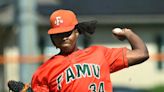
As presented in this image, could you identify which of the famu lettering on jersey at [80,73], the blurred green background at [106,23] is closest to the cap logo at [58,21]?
the famu lettering on jersey at [80,73]

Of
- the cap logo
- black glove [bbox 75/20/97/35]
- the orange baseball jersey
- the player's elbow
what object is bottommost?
the orange baseball jersey

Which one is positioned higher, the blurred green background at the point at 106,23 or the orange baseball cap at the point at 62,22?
the orange baseball cap at the point at 62,22

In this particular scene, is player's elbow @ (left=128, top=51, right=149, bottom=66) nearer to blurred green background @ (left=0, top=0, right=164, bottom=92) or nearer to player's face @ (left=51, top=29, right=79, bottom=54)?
player's face @ (left=51, top=29, right=79, bottom=54)

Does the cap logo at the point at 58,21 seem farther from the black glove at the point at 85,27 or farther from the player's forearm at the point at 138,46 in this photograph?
the player's forearm at the point at 138,46

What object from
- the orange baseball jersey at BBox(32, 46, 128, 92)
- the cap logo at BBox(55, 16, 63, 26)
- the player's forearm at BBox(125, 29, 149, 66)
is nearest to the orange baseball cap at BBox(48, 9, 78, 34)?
the cap logo at BBox(55, 16, 63, 26)

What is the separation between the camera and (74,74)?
16.9 ft

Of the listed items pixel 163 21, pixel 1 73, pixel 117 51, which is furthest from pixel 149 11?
pixel 117 51

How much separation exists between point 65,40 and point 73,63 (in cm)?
17

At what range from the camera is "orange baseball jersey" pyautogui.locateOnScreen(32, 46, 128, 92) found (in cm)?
513

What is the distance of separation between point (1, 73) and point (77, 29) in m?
14.8

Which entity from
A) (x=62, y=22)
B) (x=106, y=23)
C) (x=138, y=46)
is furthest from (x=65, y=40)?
(x=106, y=23)

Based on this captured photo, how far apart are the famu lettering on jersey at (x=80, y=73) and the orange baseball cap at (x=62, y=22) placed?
0.25m

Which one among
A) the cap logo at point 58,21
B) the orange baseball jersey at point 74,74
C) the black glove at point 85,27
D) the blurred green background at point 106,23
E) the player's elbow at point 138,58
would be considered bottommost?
the blurred green background at point 106,23

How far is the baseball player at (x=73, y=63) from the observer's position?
202 inches
